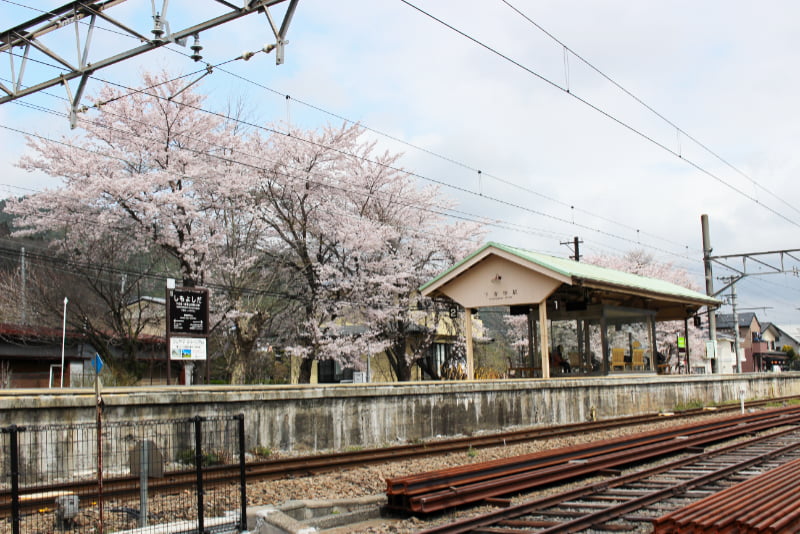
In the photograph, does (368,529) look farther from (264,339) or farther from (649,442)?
(264,339)

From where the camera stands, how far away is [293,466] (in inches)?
446

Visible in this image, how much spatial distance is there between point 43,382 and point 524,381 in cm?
2505

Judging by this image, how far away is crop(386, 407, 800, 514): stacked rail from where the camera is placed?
29.0ft

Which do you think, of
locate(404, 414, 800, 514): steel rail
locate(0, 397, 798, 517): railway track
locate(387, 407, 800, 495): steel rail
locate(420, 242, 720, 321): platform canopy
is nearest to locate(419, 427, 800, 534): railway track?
locate(404, 414, 800, 514): steel rail

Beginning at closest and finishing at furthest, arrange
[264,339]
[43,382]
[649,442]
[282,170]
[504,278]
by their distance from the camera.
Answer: [649,442]
[504,278]
[282,170]
[264,339]
[43,382]

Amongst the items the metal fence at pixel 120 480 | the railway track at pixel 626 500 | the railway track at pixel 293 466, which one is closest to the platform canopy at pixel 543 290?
the railway track at pixel 293 466

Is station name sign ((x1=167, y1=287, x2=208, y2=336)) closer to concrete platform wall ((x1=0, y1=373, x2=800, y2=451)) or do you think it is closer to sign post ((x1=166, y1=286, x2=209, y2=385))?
sign post ((x1=166, y1=286, x2=209, y2=385))

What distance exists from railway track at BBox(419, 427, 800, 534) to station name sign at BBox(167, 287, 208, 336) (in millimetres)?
11055

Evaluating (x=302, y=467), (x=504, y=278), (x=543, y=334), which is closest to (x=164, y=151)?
(x=504, y=278)

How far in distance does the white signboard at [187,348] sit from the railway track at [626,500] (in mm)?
10812

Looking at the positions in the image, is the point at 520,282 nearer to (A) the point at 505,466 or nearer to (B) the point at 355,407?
(B) the point at 355,407

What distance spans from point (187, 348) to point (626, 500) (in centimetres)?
1230

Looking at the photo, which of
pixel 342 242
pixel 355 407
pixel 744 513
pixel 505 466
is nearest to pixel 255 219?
pixel 342 242

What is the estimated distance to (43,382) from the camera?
34125mm
